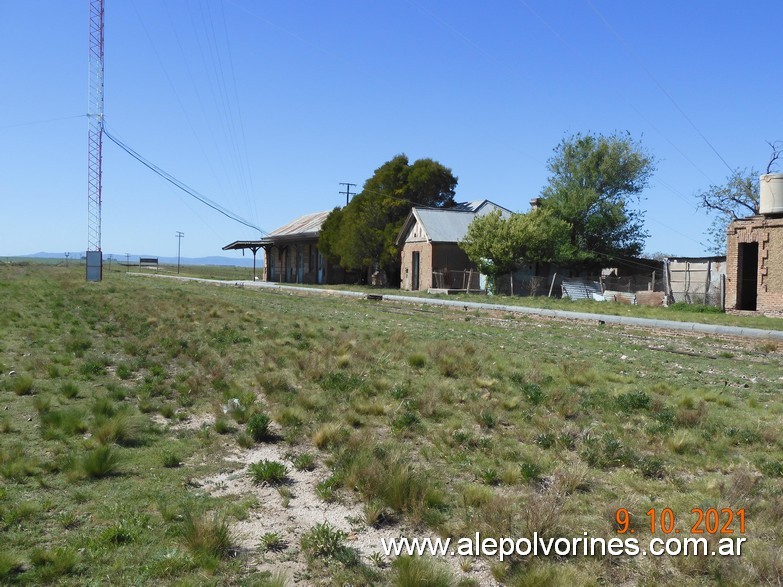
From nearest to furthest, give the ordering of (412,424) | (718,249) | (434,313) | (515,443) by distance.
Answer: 1. (515,443)
2. (412,424)
3. (434,313)
4. (718,249)

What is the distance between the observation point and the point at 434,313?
2697 centimetres

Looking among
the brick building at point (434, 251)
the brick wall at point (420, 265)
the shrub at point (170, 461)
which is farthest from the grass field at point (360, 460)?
the brick wall at point (420, 265)

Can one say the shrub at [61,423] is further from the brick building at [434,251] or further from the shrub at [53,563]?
the brick building at [434,251]

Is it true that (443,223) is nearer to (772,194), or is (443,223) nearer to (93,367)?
(772,194)

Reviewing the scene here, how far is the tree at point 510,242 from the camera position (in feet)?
137

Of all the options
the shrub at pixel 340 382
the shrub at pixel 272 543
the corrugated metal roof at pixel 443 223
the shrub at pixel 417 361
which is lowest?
the shrub at pixel 272 543

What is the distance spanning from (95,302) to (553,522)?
902 inches

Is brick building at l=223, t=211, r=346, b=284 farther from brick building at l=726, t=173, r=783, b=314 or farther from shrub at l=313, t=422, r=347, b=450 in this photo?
shrub at l=313, t=422, r=347, b=450

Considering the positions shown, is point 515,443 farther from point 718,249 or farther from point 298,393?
point 718,249

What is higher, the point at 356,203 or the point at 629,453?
the point at 356,203

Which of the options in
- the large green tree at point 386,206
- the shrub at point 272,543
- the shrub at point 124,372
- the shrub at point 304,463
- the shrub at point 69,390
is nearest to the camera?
the shrub at point 272,543

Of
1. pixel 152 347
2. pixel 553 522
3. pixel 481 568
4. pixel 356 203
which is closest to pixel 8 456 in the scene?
pixel 481 568

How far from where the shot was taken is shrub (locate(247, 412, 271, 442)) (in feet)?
25.0
